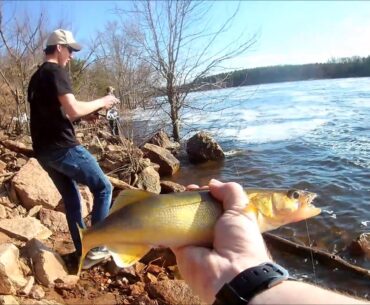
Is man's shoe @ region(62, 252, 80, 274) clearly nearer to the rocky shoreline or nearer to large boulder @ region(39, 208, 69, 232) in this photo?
the rocky shoreline

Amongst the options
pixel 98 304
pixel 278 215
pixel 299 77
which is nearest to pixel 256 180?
pixel 98 304

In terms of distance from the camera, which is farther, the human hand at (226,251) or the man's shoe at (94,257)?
the man's shoe at (94,257)

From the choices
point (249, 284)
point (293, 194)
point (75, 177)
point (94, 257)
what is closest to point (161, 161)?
point (94, 257)

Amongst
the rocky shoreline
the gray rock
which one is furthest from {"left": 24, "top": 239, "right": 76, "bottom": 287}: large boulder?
the gray rock

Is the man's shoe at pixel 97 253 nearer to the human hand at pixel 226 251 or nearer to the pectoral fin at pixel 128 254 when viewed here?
the pectoral fin at pixel 128 254

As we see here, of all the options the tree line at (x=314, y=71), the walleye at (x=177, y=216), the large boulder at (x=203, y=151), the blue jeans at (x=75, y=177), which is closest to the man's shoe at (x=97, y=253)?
the blue jeans at (x=75, y=177)
